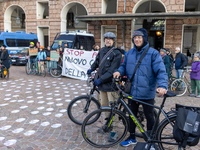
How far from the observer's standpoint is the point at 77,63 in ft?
34.8

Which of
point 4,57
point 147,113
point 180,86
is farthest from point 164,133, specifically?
point 4,57

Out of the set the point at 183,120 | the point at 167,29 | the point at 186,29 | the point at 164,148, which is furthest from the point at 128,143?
the point at 186,29

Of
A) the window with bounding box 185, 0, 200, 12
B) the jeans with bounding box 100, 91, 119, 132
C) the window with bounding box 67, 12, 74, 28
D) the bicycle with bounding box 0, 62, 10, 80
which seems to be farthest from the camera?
the window with bounding box 67, 12, 74, 28

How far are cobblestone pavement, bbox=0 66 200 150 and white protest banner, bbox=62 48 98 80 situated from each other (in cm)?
232

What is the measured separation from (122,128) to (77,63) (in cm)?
730

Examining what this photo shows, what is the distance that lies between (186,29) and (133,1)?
297 inches

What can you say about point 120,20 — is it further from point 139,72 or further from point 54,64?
point 139,72

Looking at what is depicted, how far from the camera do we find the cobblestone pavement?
3705mm

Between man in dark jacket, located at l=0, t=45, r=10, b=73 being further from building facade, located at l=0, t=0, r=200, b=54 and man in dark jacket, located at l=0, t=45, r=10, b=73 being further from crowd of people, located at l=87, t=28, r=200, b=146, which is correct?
building facade, located at l=0, t=0, r=200, b=54

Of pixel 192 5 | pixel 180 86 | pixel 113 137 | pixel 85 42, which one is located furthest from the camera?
pixel 192 5

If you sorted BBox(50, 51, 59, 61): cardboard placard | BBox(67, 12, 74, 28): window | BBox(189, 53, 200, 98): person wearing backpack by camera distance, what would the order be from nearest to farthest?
BBox(189, 53, 200, 98): person wearing backpack < BBox(50, 51, 59, 61): cardboard placard < BBox(67, 12, 74, 28): window

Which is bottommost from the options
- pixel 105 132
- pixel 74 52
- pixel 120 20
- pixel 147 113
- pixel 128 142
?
pixel 128 142

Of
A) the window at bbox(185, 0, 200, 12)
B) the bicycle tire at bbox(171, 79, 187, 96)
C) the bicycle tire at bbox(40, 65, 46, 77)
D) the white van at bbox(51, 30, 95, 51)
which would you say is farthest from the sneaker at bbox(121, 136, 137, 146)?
the window at bbox(185, 0, 200, 12)

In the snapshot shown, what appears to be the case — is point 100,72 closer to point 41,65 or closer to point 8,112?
point 8,112
